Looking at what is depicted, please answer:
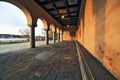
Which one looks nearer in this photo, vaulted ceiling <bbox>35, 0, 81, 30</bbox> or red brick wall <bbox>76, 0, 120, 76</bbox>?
red brick wall <bbox>76, 0, 120, 76</bbox>

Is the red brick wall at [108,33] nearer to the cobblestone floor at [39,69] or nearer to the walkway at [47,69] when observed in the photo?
the walkway at [47,69]

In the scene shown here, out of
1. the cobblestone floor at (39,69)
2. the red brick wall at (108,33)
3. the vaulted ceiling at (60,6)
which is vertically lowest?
the cobblestone floor at (39,69)

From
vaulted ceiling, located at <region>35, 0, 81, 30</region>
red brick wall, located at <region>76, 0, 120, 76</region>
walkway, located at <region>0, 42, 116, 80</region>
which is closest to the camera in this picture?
red brick wall, located at <region>76, 0, 120, 76</region>

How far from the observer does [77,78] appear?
159 cm

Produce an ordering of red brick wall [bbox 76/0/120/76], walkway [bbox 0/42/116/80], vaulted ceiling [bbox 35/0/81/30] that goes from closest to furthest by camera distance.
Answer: red brick wall [bbox 76/0/120/76] < walkway [bbox 0/42/116/80] < vaulted ceiling [bbox 35/0/81/30]

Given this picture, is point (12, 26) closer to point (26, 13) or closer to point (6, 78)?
point (26, 13)

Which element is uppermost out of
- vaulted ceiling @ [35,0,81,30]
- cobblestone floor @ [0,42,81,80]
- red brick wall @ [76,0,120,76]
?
vaulted ceiling @ [35,0,81,30]

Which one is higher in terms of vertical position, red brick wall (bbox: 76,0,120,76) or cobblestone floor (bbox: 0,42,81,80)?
red brick wall (bbox: 76,0,120,76)

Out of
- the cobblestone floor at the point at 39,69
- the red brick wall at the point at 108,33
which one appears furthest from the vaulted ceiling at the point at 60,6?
the cobblestone floor at the point at 39,69

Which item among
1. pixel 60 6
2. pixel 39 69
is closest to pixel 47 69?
pixel 39 69

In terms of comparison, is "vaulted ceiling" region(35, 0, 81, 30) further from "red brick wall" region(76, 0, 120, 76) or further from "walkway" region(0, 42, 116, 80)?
"walkway" region(0, 42, 116, 80)

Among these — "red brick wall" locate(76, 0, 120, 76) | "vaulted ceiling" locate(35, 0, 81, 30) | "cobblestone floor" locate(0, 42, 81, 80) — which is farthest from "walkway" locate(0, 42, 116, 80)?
"vaulted ceiling" locate(35, 0, 81, 30)

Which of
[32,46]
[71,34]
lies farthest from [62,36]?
[32,46]

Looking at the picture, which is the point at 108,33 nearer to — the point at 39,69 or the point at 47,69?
the point at 47,69
